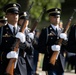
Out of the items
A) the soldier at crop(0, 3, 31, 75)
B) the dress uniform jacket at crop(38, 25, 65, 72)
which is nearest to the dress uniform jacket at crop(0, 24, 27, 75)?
the soldier at crop(0, 3, 31, 75)

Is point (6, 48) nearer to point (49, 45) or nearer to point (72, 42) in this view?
point (49, 45)

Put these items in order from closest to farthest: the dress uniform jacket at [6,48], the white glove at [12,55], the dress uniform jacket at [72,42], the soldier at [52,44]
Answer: the white glove at [12,55], the dress uniform jacket at [6,48], the soldier at [52,44], the dress uniform jacket at [72,42]

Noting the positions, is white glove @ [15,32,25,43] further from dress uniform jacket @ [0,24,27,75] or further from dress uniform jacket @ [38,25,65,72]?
dress uniform jacket @ [38,25,65,72]

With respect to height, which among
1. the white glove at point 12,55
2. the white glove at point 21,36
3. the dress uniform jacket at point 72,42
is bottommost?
the white glove at point 12,55

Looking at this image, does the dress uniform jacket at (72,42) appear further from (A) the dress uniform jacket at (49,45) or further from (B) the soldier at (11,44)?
(B) the soldier at (11,44)

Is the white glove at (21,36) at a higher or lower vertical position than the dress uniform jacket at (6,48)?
higher

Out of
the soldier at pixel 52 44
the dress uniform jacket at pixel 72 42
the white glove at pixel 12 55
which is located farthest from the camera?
the dress uniform jacket at pixel 72 42

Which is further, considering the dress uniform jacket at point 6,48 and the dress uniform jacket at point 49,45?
the dress uniform jacket at point 49,45

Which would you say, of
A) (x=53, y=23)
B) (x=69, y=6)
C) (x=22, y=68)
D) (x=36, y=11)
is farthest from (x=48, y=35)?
(x=69, y=6)

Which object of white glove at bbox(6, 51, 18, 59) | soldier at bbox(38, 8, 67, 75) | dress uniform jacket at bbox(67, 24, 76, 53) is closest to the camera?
white glove at bbox(6, 51, 18, 59)

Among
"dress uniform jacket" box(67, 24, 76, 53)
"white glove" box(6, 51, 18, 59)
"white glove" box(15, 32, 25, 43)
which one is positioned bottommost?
"white glove" box(6, 51, 18, 59)

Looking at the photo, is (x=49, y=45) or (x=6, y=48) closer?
(x=6, y=48)

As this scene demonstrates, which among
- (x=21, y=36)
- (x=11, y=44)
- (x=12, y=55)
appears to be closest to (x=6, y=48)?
(x=11, y=44)

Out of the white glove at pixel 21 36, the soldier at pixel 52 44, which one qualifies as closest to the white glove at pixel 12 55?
the white glove at pixel 21 36
